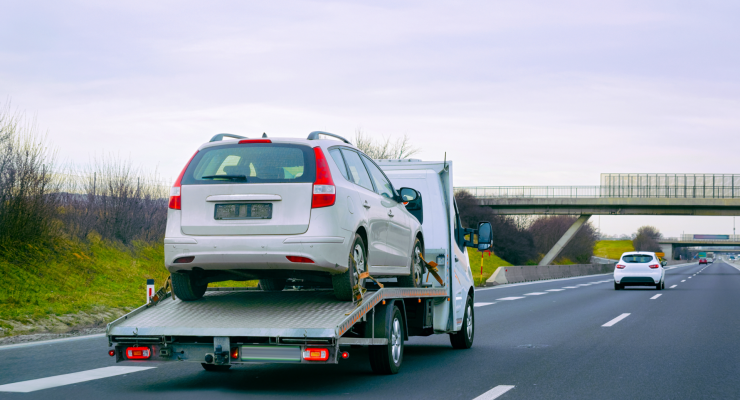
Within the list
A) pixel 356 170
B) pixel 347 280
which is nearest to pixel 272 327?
pixel 347 280

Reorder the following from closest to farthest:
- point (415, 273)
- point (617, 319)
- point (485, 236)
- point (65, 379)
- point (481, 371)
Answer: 1. point (65, 379)
2. point (481, 371)
3. point (415, 273)
4. point (485, 236)
5. point (617, 319)

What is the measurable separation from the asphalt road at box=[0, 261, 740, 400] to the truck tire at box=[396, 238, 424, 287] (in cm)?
89

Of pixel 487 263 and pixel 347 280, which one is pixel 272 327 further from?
pixel 487 263

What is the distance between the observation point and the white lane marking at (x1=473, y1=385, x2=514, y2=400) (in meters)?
6.68

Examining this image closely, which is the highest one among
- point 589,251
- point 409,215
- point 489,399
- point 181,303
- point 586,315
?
point 409,215

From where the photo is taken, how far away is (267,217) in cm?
656

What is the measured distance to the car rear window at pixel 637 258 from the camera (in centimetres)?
2869

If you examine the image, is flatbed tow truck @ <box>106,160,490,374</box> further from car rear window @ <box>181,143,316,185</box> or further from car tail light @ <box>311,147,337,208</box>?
car rear window @ <box>181,143,316,185</box>

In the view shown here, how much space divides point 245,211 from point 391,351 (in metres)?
2.08

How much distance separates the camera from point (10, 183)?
16.8 metres

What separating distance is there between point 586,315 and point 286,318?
11272 mm

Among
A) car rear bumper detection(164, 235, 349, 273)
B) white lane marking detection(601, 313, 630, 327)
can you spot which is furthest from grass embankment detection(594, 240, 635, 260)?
car rear bumper detection(164, 235, 349, 273)

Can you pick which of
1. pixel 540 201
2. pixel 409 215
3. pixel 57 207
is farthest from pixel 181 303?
pixel 540 201

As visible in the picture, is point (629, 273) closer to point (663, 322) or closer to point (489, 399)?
point (663, 322)
